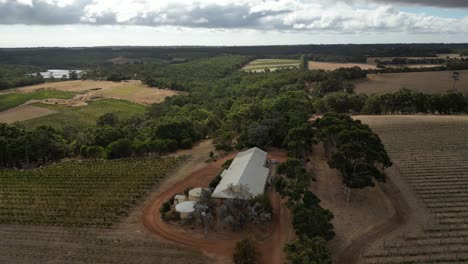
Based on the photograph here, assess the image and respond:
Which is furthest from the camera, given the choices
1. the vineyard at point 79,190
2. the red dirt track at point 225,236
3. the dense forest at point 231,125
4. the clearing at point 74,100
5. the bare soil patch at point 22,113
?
the clearing at point 74,100

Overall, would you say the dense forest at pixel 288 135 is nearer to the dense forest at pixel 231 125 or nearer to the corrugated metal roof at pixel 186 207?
the dense forest at pixel 231 125

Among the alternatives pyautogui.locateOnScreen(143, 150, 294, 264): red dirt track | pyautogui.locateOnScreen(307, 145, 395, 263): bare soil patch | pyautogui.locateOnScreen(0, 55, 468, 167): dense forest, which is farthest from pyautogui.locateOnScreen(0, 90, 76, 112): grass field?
pyautogui.locateOnScreen(307, 145, 395, 263): bare soil patch

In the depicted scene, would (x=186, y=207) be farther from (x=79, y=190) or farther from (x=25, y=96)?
(x=25, y=96)

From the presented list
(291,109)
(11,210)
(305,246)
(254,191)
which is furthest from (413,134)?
(11,210)

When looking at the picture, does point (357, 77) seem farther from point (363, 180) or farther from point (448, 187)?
point (363, 180)

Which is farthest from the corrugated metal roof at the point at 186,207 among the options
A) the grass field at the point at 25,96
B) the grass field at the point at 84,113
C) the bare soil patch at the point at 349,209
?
the grass field at the point at 25,96

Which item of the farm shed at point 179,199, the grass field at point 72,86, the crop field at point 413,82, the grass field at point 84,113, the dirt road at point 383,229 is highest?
the crop field at point 413,82
